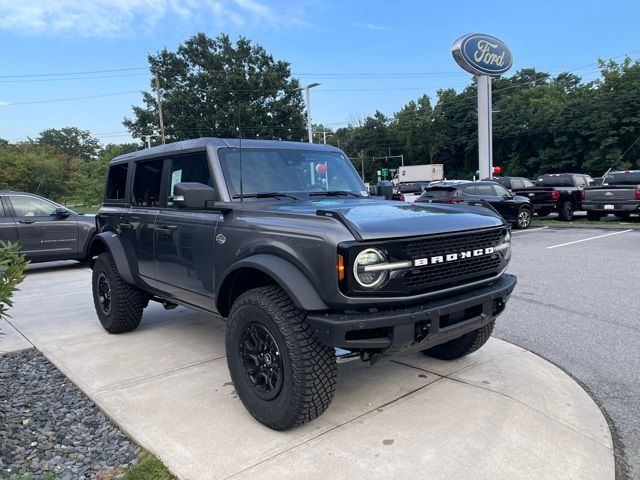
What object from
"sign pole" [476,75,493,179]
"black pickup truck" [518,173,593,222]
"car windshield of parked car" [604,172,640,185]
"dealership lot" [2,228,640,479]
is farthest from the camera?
"sign pole" [476,75,493,179]

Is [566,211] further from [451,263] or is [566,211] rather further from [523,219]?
[451,263]

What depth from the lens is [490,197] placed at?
1538 cm

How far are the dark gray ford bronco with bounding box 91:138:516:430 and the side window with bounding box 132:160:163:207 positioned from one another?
5 cm

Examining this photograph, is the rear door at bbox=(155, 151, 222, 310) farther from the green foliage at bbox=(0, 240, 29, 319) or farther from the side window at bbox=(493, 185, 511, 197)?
the side window at bbox=(493, 185, 511, 197)

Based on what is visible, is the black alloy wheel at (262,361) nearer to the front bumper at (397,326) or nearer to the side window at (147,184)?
the front bumper at (397,326)

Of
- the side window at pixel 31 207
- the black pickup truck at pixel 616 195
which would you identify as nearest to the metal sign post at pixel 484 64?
the black pickup truck at pixel 616 195

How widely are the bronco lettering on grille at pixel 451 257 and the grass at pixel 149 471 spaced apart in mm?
1801

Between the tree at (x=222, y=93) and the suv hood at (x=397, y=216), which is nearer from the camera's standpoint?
the suv hood at (x=397, y=216)

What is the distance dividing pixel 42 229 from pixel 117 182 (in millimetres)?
5525

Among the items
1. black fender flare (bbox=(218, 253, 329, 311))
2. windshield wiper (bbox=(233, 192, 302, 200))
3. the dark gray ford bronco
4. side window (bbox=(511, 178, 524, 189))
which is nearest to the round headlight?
the dark gray ford bronco

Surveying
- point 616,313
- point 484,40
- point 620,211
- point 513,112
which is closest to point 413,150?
point 513,112

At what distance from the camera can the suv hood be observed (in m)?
2.76

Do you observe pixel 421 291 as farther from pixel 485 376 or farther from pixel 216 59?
pixel 216 59

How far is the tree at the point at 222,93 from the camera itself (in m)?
41.1
